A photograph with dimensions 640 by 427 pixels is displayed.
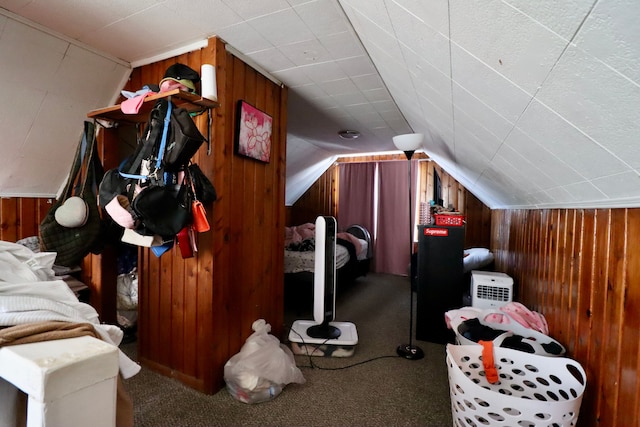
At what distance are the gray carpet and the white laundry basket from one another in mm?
454

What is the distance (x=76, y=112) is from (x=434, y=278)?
2935mm

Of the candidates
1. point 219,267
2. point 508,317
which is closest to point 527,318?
point 508,317

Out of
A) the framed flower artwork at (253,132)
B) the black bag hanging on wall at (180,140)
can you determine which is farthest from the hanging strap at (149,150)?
the framed flower artwork at (253,132)

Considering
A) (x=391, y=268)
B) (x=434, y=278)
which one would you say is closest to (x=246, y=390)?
(x=434, y=278)

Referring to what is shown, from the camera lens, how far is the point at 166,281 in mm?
1910

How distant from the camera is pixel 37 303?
0.58m

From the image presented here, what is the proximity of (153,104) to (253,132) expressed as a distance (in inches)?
23.1

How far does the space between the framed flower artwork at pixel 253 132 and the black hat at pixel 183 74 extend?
286 mm

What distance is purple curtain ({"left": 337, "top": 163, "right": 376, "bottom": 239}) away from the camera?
5129mm

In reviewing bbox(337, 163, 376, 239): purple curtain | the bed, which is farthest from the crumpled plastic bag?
bbox(337, 163, 376, 239): purple curtain

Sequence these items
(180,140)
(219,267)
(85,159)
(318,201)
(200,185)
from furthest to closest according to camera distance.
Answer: (318,201), (85,159), (219,267), (200,185), (180,140)

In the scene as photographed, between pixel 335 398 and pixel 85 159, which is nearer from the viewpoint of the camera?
pixel 335 398

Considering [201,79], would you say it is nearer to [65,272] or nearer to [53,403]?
[53,403]

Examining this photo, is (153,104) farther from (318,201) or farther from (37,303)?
(318,201)
